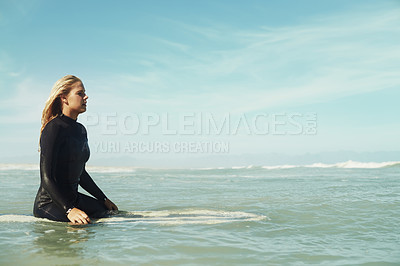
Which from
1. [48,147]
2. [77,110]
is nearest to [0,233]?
[48,147]

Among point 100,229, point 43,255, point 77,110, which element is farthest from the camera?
point 77,110

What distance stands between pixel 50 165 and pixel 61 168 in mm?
224

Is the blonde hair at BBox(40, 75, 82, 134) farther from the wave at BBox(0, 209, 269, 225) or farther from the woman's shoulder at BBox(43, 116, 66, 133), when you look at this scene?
the wave at BBox(0, 209, 269, 225)

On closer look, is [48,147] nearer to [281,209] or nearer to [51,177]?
[51,177]

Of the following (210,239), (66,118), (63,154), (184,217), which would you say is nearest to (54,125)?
(66,118)

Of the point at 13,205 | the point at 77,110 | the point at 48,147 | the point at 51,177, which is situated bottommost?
the point at 13,205

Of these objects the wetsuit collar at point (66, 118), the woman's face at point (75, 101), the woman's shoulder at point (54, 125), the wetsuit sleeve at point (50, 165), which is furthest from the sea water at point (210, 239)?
the woman's face at point (75, 101)

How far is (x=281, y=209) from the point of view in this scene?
18.3 feet

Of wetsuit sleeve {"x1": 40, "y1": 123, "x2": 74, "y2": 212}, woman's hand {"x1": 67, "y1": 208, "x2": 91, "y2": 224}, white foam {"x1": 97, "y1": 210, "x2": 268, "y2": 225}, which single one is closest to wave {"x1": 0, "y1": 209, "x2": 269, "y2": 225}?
white foam {"x1": 97, "y1": 210, "x2": 268, "y2": 225}

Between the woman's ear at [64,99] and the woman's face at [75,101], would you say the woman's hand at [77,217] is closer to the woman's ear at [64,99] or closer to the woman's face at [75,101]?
the woman's face at [75,101]

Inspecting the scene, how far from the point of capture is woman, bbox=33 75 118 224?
3936 mm

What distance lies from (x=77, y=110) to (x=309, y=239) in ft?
10.2

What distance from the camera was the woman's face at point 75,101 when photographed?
166 inches

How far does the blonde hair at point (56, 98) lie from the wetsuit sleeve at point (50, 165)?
0.90 ft
